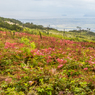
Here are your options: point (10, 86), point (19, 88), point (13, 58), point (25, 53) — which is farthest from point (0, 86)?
point (25, 53)

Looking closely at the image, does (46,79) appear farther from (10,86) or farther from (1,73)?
(1,73)

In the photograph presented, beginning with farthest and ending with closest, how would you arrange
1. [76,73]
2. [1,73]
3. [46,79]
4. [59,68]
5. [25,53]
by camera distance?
[25,53] < [59,68] < [76,73] < [1,73] < [46,79]

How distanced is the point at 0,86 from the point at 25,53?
325 cm

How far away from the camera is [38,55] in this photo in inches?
291

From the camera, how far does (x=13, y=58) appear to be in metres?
6.47

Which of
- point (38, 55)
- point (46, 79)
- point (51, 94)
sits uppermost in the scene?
point (38, 55)

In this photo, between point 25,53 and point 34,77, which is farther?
point 25,53

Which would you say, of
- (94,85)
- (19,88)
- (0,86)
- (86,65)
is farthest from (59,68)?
(0,86)

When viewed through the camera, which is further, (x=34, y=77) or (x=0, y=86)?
(x=34, y=77)

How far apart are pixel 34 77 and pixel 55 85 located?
103 cm

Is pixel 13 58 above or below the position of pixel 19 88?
above

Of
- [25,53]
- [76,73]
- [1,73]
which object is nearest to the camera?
[1,73]

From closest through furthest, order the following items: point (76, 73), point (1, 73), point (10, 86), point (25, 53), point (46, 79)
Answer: point (10, 86) → point (46, 79) → point (1, 73) → point (76, 73) → point (25, 53)

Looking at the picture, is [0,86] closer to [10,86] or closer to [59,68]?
[10,86]
